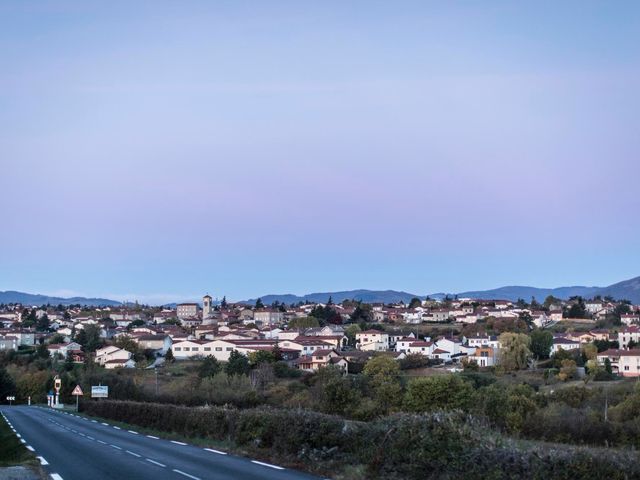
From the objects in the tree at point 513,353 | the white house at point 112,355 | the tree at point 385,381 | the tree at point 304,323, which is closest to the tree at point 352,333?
the tree at point 304,323

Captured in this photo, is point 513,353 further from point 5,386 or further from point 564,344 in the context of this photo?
point 5,386

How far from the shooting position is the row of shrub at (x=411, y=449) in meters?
10.3

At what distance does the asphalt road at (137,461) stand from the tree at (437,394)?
94.9 feet

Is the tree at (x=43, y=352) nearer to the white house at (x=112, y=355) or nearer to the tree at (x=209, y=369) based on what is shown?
the white house at (x=112, y=355)

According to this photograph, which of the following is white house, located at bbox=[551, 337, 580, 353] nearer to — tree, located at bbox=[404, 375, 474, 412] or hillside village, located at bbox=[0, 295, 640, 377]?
hillside village, located at bbox=[0, 295, 640, 377]

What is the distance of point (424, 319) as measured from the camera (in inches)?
6885

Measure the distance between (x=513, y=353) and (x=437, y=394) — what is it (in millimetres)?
37973

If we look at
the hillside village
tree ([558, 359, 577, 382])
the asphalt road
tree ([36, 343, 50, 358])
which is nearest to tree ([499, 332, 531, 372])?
the hillside village

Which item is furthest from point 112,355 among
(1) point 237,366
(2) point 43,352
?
(1) point 237,366

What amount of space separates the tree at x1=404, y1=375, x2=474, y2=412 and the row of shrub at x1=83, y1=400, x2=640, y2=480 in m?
33.1

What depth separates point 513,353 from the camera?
89312 millimetres

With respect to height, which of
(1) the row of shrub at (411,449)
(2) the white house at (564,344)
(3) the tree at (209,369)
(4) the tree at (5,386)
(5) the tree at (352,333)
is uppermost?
(1) the row of shrub at (411,449)

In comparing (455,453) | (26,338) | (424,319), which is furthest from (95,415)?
(424,319)

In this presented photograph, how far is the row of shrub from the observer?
10.3m
